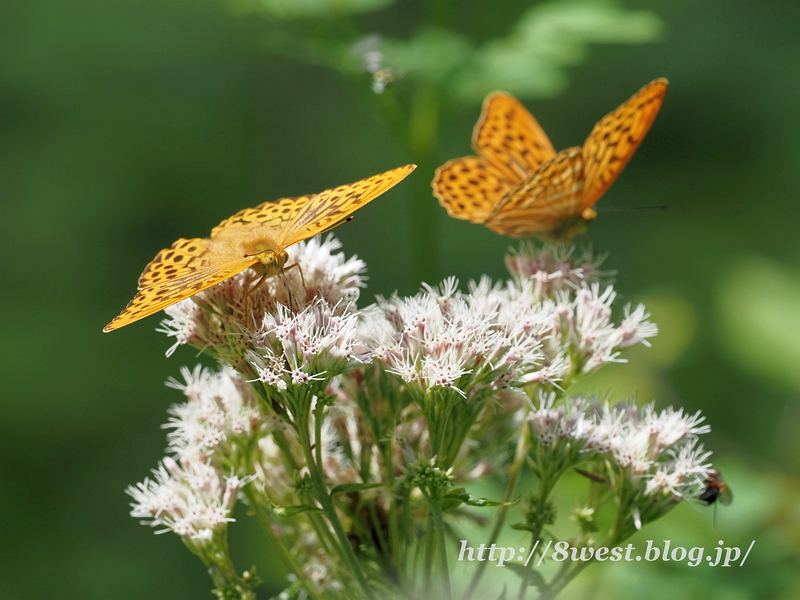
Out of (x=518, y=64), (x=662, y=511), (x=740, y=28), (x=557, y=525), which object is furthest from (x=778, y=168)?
(x=662, y=511)

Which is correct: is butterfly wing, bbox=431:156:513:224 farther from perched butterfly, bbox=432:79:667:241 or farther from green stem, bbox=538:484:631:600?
green stem, bbox=538:484:631:600

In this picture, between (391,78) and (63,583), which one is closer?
(391,78)

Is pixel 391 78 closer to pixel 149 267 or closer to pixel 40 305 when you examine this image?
pixel 149 267

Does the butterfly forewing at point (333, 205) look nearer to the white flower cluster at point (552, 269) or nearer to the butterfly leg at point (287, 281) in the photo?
the butterfly leg at point (287, 281)

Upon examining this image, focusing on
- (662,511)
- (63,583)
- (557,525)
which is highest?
(662,511)

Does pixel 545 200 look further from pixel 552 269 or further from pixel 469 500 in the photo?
pixel 469 500
